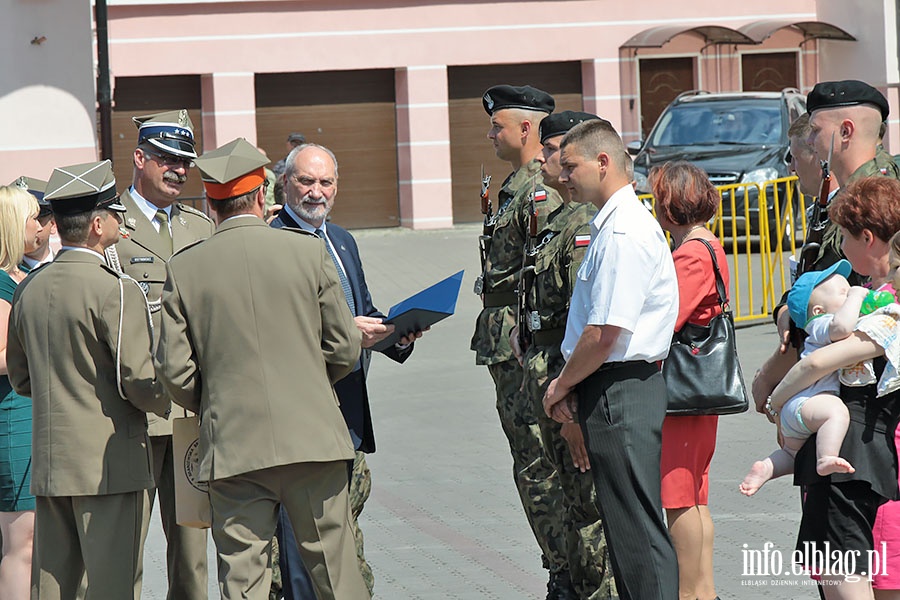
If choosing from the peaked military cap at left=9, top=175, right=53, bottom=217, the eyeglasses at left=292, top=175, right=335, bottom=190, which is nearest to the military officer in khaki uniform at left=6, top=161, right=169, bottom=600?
the peaked military cap at left=9, top=175, right=53, bottom=217

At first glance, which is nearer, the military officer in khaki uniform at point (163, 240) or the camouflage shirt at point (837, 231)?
the camouflage shirt at point (837, 231)

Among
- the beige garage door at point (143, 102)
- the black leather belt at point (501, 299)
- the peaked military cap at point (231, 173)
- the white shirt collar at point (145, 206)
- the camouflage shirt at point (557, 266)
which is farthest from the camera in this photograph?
the beige garage door at point (143, 102)

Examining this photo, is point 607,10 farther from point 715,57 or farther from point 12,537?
point 12,537

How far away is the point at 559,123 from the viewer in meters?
5.89

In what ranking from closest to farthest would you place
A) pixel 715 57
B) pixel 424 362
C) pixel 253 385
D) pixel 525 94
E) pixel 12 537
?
pixel 253 385, pixel 12 537, pixel 525 94, pixel 424 362, pixel 715 57

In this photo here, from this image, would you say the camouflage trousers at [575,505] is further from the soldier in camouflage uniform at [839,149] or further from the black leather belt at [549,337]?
the soldier in camouflage uniform at [839,149]

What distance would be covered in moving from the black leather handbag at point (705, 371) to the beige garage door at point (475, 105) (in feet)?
65.1

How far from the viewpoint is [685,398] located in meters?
5.79

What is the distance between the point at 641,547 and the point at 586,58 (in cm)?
2184

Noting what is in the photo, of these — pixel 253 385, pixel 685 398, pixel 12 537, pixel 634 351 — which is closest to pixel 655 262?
pixel 634 351

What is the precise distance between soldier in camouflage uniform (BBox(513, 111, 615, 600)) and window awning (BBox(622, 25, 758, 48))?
1998 cm

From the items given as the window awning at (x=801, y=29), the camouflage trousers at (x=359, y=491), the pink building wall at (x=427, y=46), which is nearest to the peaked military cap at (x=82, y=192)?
the camouflage trousers at (x=359, y=491)

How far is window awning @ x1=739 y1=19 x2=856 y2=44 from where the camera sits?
84.1ft

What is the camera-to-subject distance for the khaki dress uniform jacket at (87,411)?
4895 millimetres
